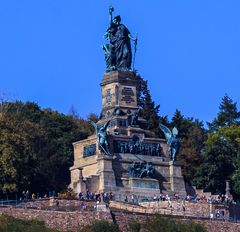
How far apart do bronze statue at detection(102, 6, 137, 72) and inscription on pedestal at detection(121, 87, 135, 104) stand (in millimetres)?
1546

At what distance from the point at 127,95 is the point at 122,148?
5.37 meters

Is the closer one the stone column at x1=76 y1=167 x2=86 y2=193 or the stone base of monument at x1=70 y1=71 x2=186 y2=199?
the stone column at x1=76 y1=167 x2=86 y2=193

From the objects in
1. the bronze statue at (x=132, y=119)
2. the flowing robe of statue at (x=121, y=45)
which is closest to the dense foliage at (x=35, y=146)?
the bronze statue at (x=132, y=119)

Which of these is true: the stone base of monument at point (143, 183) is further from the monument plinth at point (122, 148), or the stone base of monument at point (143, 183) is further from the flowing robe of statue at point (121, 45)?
the flowing robe of statue at point (121, 45)

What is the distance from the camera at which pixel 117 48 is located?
96.6 m

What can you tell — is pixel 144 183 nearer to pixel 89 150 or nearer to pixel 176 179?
pixel 176 179

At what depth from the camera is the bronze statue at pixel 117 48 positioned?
9656 centimetres

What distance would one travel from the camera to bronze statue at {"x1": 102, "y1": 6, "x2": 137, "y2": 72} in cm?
9656

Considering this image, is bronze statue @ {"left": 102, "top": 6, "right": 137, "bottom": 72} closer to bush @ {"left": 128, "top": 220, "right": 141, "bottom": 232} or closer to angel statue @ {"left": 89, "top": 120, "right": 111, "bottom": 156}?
angel statue @ {"left": 89, "top": 120, "right": 111, "bottom": 156}

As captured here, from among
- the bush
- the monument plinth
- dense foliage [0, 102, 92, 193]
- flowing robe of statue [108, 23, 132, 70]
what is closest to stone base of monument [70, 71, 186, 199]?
the monument plinth

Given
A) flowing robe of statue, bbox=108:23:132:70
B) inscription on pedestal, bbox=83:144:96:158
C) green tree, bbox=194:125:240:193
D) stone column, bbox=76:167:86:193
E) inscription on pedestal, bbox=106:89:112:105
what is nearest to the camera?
stone column, bbox=76:167:86:193

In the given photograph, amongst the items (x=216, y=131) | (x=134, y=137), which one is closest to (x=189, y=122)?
(x=216, y=131)

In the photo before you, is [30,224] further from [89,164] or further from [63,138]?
[63,138]

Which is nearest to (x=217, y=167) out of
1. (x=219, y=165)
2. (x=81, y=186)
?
(x=219, y=165)
